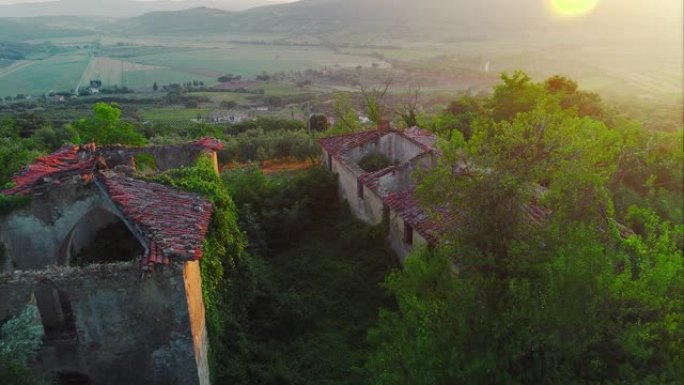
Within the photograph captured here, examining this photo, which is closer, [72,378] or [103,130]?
[72,378]

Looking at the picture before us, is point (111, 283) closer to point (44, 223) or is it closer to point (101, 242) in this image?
point (44, 223)

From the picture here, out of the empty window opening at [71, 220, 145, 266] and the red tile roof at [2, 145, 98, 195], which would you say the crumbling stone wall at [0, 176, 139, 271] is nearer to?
the red tile roof at [2, 145, 98, 195]

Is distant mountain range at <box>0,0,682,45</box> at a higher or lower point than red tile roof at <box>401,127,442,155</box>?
higher

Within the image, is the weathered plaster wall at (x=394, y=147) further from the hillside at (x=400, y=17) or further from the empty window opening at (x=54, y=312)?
the hillside at (x=400, y=17)

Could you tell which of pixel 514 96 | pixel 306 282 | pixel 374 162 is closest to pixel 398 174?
→ pixel 374 162

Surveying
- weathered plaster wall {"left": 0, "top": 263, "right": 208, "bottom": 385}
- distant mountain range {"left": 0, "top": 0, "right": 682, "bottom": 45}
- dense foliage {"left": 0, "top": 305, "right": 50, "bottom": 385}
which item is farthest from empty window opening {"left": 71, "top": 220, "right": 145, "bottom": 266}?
distant mountain range {"left": 0, "top": 0, "right": 682, "bottom": 45}

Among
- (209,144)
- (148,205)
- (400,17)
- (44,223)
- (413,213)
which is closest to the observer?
(148,205)

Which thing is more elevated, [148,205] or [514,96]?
[514,96]

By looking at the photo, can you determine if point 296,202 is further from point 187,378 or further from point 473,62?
point 473,62
